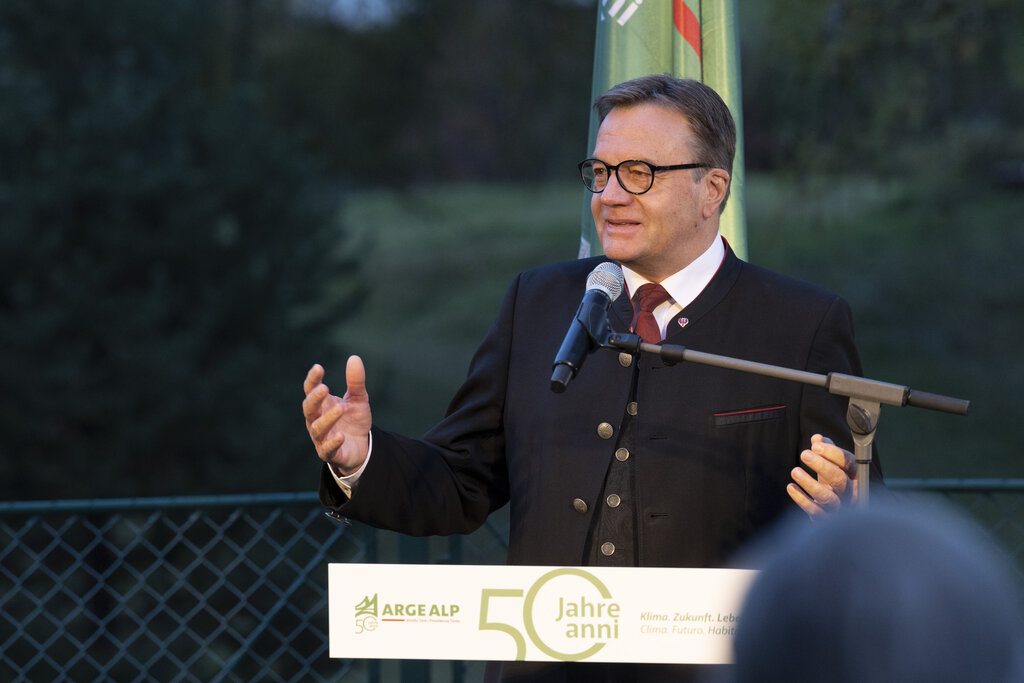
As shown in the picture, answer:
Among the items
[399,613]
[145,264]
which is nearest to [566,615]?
[399,613]

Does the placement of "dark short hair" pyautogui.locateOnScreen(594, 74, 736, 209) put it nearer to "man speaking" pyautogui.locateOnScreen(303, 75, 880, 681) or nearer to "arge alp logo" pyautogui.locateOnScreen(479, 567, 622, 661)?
"man speaking" pyautogui.locateOnScreen(303, 75, 880, 681)

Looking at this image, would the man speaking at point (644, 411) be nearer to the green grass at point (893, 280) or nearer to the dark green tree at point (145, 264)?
the dark green tree at point (145, 264)

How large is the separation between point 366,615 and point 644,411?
63 centimetres

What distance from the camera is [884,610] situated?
2.50 feet

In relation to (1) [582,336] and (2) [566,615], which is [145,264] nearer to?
(1) [582,336]

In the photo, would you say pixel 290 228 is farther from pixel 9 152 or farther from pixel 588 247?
pixel 588 247

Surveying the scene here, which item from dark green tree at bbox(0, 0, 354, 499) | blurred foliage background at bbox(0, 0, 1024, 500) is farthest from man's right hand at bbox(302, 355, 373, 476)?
dark green tree at bbox(0, 0, 354, 499)

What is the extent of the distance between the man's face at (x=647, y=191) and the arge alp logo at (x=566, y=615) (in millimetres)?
666

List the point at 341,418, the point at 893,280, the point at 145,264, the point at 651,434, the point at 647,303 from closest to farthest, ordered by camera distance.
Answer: the point at 341,418 < the point at 651,434 < the point at 647,303 < the point at 145,264 < the point at 893,280

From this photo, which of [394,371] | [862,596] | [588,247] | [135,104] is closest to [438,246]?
[394,371]

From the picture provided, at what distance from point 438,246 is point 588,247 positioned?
22.6m

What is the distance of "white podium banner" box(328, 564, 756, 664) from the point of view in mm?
1477

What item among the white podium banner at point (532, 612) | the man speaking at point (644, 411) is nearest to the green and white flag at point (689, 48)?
the man speaking at point (644, 411)

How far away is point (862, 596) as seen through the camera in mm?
770
